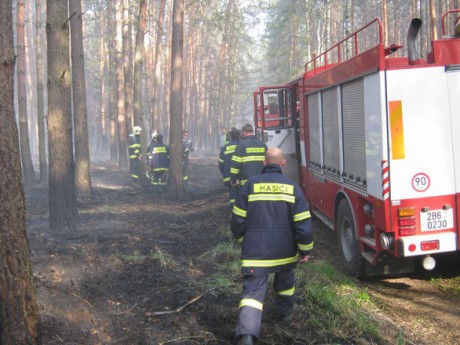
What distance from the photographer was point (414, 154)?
4949 mm

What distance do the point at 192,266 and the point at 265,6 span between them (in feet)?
108

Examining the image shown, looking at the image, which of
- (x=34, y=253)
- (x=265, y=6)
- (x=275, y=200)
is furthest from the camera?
(x=265, y=6)

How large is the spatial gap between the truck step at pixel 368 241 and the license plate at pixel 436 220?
584 mm

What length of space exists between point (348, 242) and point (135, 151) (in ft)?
33.8

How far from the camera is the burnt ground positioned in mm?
4352

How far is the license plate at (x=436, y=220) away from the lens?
4.99m

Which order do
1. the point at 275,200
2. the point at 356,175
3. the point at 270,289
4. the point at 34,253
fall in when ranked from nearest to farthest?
the point at 275,200
the point at 270,289
the point at 356,175
the point at 34,253

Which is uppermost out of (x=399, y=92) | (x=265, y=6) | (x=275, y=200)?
(x=265, y=6)

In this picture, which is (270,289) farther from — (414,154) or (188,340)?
(414,154)

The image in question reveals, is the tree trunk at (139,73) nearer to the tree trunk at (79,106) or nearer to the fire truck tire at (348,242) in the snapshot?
the tree trunk at (79,106)

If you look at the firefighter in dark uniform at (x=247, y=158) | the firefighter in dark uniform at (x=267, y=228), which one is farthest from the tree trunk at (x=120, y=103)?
the firefighter in dark uniform at (x=267, y=228)

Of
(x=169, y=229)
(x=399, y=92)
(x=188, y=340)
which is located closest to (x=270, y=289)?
(x=188, y=340)

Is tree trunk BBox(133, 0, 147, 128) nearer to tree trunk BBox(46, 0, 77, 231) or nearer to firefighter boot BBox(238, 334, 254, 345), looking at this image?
tree trunk BBox(46, 0, 77, 231)

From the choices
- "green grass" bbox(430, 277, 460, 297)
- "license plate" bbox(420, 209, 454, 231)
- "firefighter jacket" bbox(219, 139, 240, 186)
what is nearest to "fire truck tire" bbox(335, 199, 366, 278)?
"green grass" bbox(430, 277, 460, 297)
